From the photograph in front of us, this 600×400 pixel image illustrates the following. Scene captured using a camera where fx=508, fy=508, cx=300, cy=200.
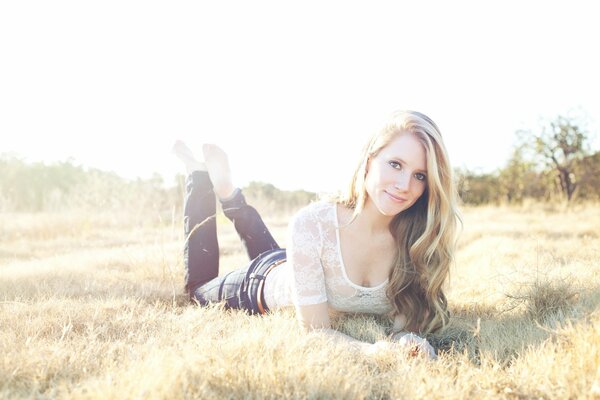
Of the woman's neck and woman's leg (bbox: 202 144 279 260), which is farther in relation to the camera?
woman's leg (bbox: 202 144 279 260)

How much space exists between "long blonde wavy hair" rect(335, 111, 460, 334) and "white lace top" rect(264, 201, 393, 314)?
0.42 ft

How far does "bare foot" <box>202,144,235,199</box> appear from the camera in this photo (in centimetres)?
391

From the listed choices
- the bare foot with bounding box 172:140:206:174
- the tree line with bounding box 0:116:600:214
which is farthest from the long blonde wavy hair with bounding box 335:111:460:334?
the tree line with bounding box 0:116:600:214

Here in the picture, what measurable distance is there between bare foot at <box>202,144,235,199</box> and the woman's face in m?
1.62

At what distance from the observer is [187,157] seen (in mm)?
4180

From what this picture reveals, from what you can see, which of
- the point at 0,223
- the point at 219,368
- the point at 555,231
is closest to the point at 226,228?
the point at 0,223

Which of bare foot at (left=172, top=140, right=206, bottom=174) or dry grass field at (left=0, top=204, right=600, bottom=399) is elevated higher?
bare foot at (left=172, top=140, right=206, bottom=174)

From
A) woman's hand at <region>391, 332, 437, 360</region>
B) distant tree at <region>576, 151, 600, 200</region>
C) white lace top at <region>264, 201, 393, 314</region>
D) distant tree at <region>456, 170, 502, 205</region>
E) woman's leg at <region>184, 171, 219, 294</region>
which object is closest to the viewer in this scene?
woman's hand at <region>391, 332, 437, 360</region>

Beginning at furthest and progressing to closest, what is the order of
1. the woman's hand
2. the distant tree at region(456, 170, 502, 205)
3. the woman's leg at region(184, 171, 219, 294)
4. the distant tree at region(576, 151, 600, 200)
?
1. the distant tree at region(456, 170, 502, 205)
2. the distant tree at region(576, 151, 600, 200)
3. the woman's leg at region(184, 171, 219, 294)
4. the woman's hand

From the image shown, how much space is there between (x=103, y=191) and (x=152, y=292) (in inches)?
301

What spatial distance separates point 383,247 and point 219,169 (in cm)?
160

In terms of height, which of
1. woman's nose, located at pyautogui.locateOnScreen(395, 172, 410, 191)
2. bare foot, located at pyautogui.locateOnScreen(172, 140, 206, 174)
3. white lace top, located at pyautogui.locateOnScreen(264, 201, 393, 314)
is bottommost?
white lace top, located at pyautogui.locateOnScreen(264, 201, 393, 314)

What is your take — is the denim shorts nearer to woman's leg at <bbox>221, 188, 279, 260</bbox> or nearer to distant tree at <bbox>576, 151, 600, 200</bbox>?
woman's leg at <bbox>221, 188, 279, 260</bbox>

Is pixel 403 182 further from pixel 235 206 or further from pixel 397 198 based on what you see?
pixel 235 206
